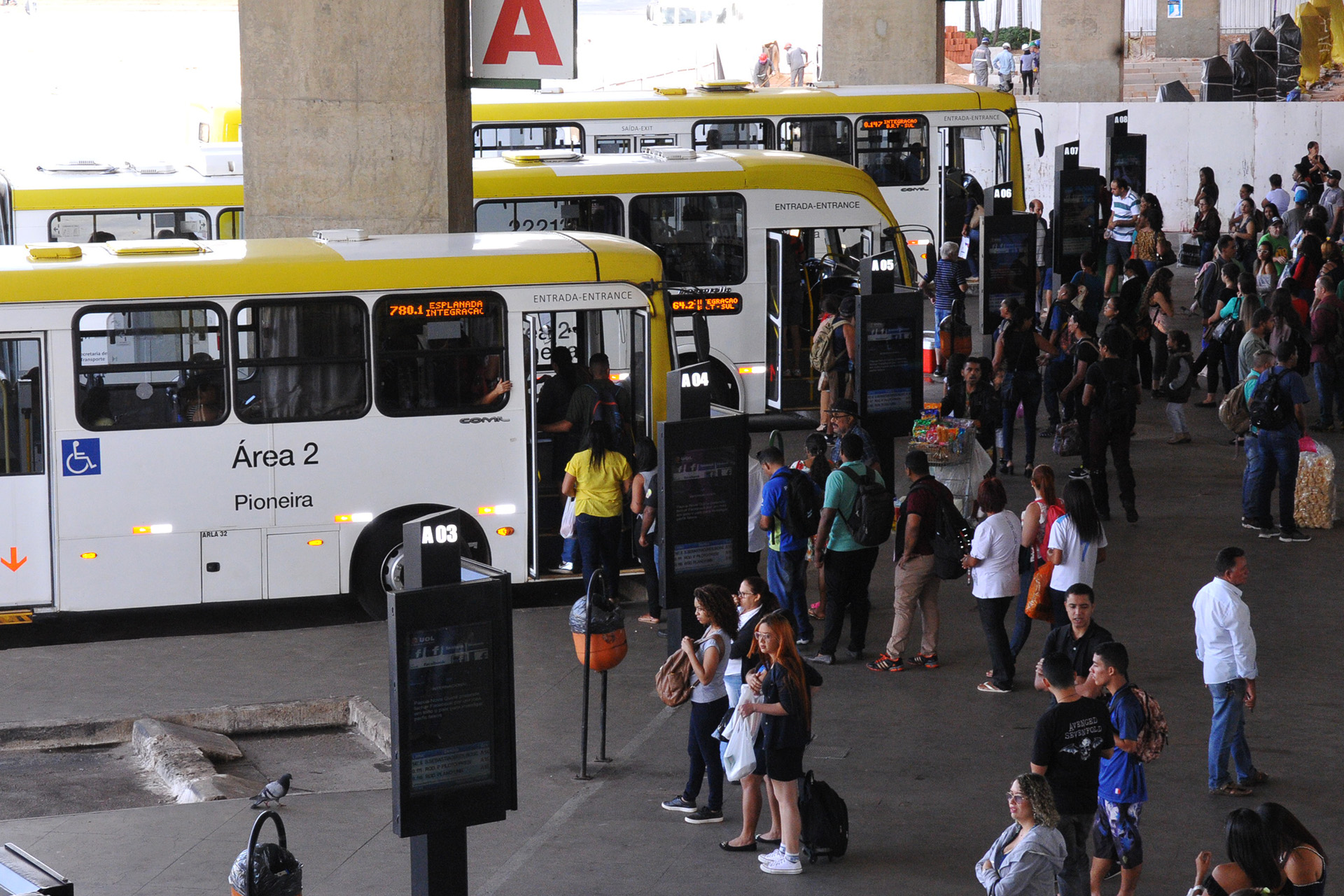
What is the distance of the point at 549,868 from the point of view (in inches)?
337

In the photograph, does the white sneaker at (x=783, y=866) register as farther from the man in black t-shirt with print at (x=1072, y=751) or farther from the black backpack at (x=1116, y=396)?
the black backpack at (x=1116, y=396)

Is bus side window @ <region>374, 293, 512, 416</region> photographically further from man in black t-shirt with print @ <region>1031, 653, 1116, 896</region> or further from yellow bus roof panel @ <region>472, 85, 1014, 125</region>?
yellow bus roof panel @ <region>472, 85, 1014, 125</region>

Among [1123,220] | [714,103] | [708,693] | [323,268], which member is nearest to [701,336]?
[323,268]

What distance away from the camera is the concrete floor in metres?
8.56

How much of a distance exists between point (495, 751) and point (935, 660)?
18.1ft

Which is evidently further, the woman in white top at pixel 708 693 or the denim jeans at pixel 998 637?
the denim jeans at pixel 998 637

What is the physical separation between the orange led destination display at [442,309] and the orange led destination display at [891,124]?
13957mm

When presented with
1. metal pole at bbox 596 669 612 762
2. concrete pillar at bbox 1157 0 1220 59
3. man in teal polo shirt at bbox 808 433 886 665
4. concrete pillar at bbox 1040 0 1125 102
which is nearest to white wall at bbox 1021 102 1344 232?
concrete pillar at bbox 1040 0 1125 102

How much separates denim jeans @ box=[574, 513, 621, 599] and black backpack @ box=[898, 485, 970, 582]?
2439 millimetres

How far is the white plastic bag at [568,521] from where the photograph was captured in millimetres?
12609

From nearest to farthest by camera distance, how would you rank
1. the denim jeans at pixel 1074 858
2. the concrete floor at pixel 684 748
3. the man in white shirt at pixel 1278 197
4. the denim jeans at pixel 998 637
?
1. the denim jeans at pixel 1074 858
2. the concrete floor at pixel 684 748
3. the denim jeans at pixel 998 637
4. the man in white shirt at pixel 1278 197

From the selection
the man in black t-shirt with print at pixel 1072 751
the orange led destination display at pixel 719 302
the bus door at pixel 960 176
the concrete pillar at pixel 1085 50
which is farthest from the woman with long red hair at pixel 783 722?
the concrete pillar at pixel 1085 50

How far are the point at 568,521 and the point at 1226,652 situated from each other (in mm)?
5346

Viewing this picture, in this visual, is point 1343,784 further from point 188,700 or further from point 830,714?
point 188,700
